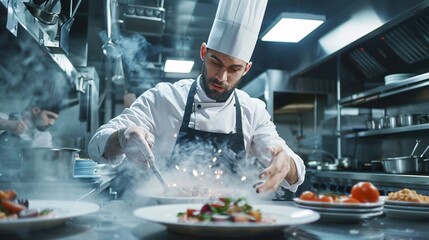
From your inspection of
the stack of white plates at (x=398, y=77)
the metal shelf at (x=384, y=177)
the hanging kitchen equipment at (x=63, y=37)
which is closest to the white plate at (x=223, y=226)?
the hanging kitchen equipment at (x=63, y=37)

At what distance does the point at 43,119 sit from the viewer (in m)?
4.72

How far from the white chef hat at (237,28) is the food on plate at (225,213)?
142 cm

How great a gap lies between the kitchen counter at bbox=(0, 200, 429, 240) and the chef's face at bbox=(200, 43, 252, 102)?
3.72 ft

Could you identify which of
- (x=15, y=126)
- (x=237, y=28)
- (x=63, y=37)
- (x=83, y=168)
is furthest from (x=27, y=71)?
(x=237, y=28)

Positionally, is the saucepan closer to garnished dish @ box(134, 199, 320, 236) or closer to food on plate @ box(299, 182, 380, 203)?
food on plate @ box(299, 182, 380, 203)

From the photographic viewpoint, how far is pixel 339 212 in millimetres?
1130

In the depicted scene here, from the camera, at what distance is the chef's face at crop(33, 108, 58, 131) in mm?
4684

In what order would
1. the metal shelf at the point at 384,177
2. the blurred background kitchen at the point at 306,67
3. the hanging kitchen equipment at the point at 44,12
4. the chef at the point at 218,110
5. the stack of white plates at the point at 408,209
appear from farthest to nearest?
1. the blurred background kitchen at the point at 306,67
2. the metal shelf at the point at 384,177
3. the hanging kitchen equipment at the point at 44,12
4. the chef at the point at 218,110
5. the stack of white plates at the point at 408,209

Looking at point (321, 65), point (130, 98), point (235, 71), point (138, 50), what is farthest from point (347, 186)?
point (138, 50)

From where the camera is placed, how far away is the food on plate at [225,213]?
0.92 meters

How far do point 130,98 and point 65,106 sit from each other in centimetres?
110

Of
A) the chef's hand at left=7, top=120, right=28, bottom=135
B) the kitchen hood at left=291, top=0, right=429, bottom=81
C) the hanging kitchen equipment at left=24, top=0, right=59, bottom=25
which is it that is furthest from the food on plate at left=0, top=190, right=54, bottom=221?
the kitchen hood at left=291, top=0, right=429, bottom=81

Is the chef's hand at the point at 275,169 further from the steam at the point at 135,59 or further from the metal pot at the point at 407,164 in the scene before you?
the steam at the point at 135,59

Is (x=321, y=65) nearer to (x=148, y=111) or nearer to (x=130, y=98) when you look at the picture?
(x=130, y=98)
